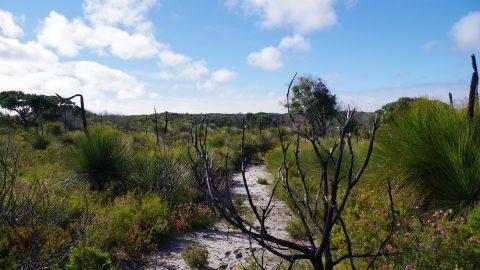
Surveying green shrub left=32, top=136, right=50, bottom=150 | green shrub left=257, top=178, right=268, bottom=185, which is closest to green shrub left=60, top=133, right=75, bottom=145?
green shrub left=32, top=136, right=50, bottom=150

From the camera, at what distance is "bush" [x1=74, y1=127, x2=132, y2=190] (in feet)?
28.5

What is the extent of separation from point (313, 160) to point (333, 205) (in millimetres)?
8728

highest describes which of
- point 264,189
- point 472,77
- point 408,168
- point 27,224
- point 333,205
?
point 472,77

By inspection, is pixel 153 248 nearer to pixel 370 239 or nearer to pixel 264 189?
pixel 370 239

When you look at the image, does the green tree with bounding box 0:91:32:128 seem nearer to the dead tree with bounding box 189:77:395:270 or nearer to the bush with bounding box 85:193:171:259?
the bush with bounding box 85:193:171:259

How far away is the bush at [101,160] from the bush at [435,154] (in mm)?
5964

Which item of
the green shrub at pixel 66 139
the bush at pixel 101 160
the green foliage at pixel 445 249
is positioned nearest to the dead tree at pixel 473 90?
the green foliage at pixel 445 249

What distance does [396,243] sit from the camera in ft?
13.1

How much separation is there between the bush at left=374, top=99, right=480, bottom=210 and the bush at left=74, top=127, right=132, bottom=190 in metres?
5.96

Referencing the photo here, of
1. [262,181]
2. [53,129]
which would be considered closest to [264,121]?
[53,129]

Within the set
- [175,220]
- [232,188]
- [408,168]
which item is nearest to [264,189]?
[232,188]

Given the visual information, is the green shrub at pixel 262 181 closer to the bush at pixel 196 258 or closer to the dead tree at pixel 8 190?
the bush at pixel 196 258

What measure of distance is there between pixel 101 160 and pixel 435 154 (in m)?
7.03

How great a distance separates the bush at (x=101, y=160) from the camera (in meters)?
8.68
